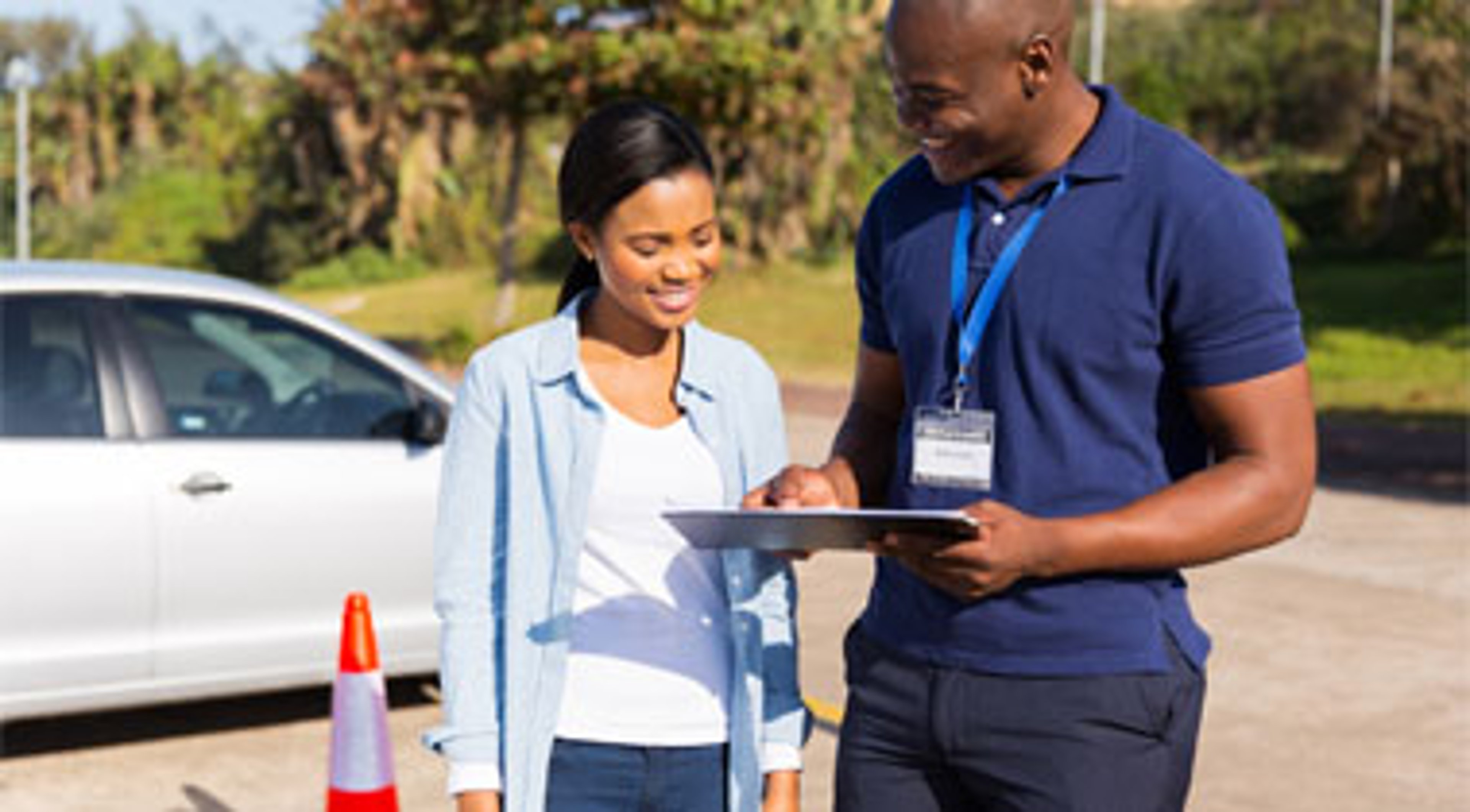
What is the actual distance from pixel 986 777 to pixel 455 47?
2009cm

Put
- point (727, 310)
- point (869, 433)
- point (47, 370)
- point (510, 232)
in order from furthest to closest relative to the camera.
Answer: point (727, 310) → point (510, 232) → point (47, 370) → point (869, 433)

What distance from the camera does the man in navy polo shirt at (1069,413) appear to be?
7.25 feet

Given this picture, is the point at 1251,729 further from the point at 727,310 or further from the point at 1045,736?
the point at 727,310

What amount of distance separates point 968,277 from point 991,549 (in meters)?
0.39

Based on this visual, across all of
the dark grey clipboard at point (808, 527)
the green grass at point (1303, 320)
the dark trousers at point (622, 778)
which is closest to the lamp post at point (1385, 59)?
the green grass at point (1303, 320)

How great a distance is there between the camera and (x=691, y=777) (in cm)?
271

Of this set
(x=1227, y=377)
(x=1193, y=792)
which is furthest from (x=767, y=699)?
(x=1193, y=792)

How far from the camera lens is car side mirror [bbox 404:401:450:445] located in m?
6.11

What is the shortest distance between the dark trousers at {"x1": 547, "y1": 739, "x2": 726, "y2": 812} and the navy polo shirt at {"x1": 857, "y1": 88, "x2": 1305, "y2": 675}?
0.48 m

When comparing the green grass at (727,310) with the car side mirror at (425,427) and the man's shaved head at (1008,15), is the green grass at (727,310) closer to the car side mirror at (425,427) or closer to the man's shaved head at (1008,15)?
the car side mirror at (425,427)

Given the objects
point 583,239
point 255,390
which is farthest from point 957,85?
point 255,390

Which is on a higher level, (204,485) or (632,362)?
(632,362)

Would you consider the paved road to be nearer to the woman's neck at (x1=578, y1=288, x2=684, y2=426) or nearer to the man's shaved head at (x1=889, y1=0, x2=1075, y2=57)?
the woman's neck at (x1=578, y1=288, x2=684, y2=426)

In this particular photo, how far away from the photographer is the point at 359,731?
3.13 metres
